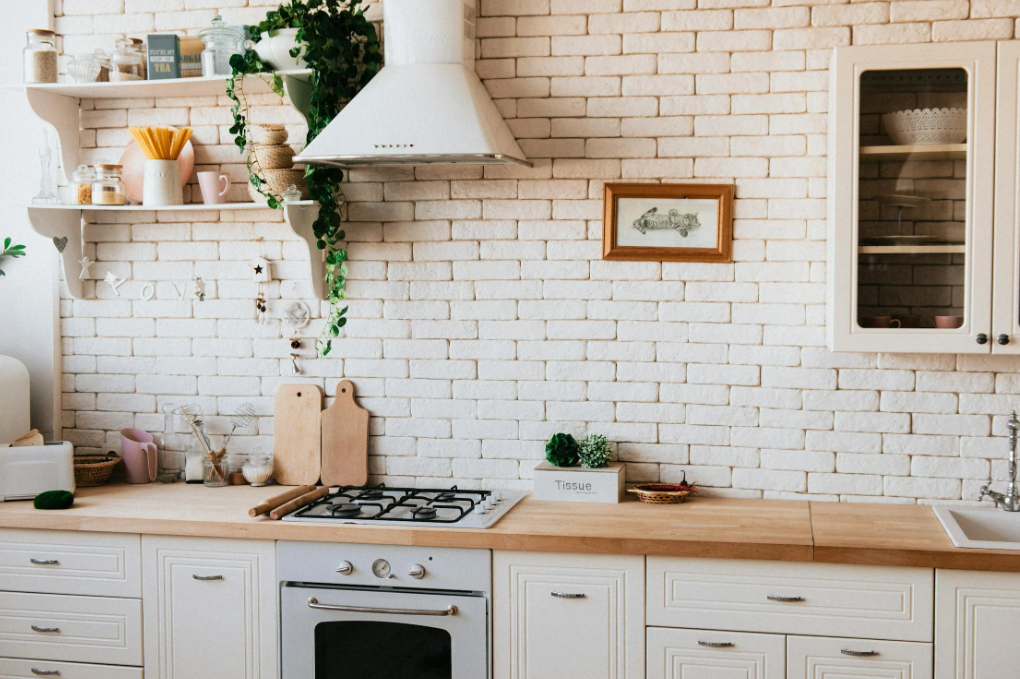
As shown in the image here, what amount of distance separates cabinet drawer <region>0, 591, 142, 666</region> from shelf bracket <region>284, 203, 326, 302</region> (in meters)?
1.14

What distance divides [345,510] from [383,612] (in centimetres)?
33

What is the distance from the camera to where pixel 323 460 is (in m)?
3.28

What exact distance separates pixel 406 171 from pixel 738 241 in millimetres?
1124

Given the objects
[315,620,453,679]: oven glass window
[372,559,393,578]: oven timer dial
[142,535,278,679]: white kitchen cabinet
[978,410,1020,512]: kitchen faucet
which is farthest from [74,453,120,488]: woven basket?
[978,410,1020,512]: kitchen faucet

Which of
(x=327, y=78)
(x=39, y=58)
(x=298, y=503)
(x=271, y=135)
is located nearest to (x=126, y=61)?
(x=39, y=58)

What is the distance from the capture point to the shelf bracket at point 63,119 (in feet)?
10.7

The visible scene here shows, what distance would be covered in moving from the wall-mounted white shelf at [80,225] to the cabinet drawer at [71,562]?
94 cm

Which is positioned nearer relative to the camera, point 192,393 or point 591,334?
point 591,334

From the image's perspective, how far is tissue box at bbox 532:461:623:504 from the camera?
2953 millimetres

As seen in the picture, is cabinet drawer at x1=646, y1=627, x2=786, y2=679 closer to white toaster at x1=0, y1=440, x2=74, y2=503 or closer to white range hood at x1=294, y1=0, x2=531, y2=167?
white range hood at x1=294, y1=0, x2=531, y2=167

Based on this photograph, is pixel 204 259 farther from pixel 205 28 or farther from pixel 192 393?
→ pixel 205 28

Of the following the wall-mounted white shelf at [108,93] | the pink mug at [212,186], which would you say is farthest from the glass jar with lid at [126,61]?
the pink mug at [212,186]

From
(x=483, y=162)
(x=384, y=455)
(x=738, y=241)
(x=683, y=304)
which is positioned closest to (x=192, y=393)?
(x=384, y=455)

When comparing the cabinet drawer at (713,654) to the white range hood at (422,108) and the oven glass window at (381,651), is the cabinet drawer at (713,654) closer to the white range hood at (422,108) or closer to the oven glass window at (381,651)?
the oven glass window at (381,651)
